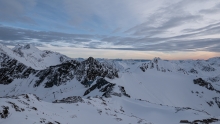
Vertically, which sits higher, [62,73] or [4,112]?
[4,112]

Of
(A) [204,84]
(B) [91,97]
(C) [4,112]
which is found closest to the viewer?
(C) [4,112]

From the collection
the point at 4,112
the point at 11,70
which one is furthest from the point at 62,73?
the point at 4,112

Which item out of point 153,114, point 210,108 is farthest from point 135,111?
point 210,108

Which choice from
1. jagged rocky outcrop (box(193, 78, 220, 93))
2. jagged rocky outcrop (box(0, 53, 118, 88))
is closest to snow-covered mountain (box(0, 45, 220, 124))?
jagged rocky outcrop (box(0, 53, 118, 88))

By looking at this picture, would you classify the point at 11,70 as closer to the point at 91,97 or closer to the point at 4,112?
the point at 91,97

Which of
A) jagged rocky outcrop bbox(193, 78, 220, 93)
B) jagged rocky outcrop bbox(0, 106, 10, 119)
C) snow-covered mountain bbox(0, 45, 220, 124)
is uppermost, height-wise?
jagged rocky outcrop bbox(0, 106, 10, 119)

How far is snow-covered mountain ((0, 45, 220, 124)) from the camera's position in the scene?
27048 mm

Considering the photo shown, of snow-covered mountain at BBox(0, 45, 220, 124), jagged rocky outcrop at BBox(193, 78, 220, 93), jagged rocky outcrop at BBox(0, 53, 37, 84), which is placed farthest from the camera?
jagged rocky outcrop at BBox(193, 78, 220, 93)

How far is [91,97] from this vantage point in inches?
1964

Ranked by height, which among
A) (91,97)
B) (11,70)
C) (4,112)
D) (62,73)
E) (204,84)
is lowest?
(204,84)

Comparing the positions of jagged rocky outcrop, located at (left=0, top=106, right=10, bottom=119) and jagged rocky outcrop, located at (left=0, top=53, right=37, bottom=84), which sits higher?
jagged rocky outcrop, located at (left=0, top=106, right=10, bottom=119)

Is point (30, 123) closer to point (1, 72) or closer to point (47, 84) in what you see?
point (47, 84)

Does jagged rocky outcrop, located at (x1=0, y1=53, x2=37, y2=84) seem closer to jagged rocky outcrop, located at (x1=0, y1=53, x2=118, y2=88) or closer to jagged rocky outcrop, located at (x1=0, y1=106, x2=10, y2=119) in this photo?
jagged rocky outcrop, located at (x1=0, y1=53, x2=118, y2=88)

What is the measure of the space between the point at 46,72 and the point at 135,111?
91.5 metres
